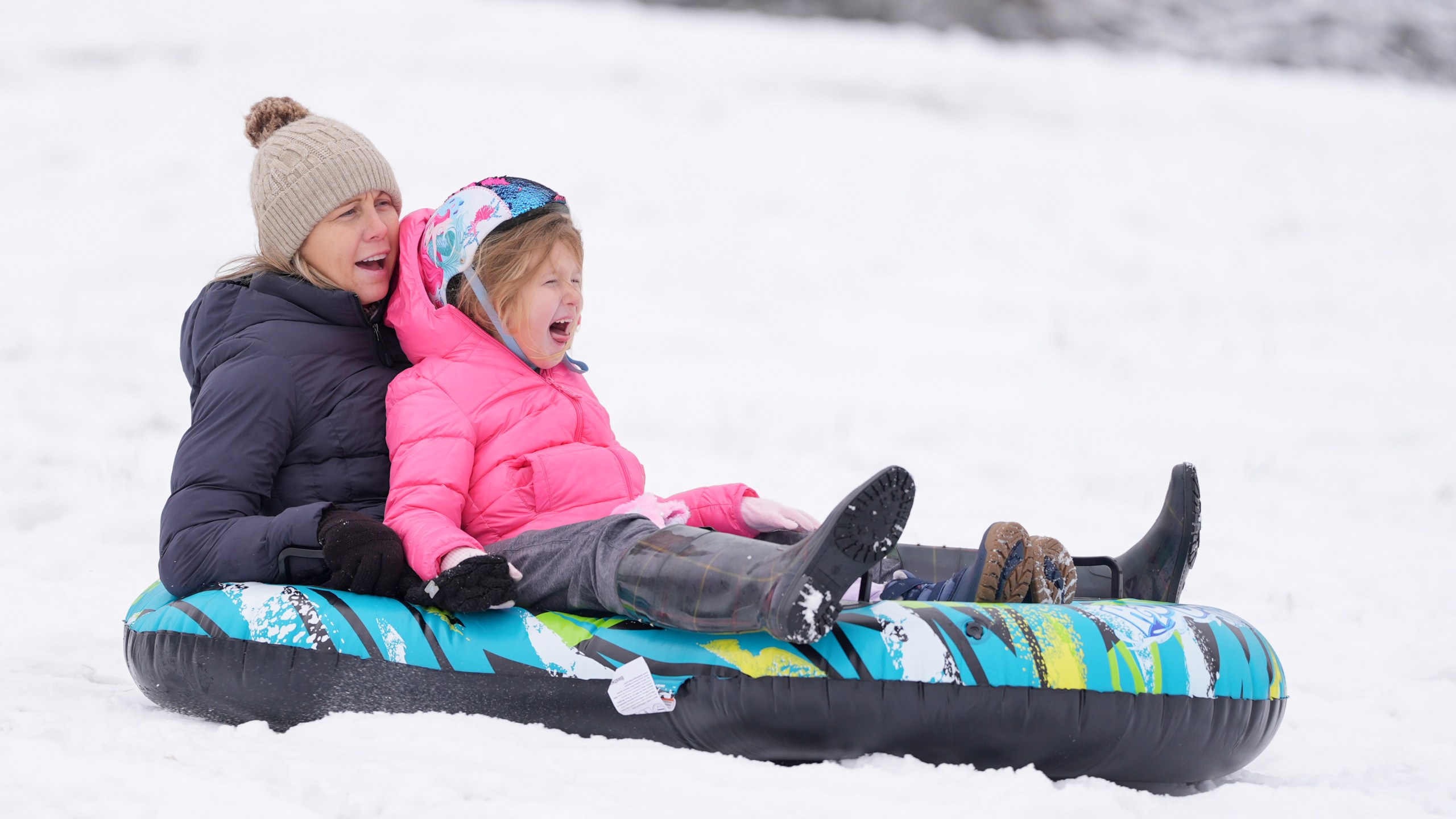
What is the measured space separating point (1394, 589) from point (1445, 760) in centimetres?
178

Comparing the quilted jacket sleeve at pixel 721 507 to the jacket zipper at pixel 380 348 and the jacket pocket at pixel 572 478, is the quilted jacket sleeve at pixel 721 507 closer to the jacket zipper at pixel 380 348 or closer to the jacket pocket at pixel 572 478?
the jacket pocket at pixel 572 478

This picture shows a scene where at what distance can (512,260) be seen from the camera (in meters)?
3.03

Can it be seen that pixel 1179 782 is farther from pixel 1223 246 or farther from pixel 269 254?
pixel 1223 246

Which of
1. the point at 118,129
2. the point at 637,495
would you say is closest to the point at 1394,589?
the point at 637,495

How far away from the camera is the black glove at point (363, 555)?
2.74 m

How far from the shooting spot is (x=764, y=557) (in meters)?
2.55

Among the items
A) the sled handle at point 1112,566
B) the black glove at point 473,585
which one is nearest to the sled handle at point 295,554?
the black glove at point 473,585

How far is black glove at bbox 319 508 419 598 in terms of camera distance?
2738mm

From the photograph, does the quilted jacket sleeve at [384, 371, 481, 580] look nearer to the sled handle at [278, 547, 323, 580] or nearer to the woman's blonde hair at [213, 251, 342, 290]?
the sled handle at [278, 547, 323, 580]

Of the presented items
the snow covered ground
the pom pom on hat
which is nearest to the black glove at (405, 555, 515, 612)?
the snow covered ground

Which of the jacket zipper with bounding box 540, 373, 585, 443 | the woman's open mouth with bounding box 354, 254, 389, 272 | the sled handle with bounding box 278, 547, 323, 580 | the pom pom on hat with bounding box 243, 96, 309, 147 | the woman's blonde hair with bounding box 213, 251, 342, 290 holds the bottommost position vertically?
the sled handle with bounding box 278, 547, 323, 580

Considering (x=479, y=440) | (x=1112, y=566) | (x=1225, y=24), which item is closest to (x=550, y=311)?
(x=479, y=440)

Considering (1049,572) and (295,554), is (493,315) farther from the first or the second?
(1049,572)

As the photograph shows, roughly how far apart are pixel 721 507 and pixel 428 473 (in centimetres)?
86
